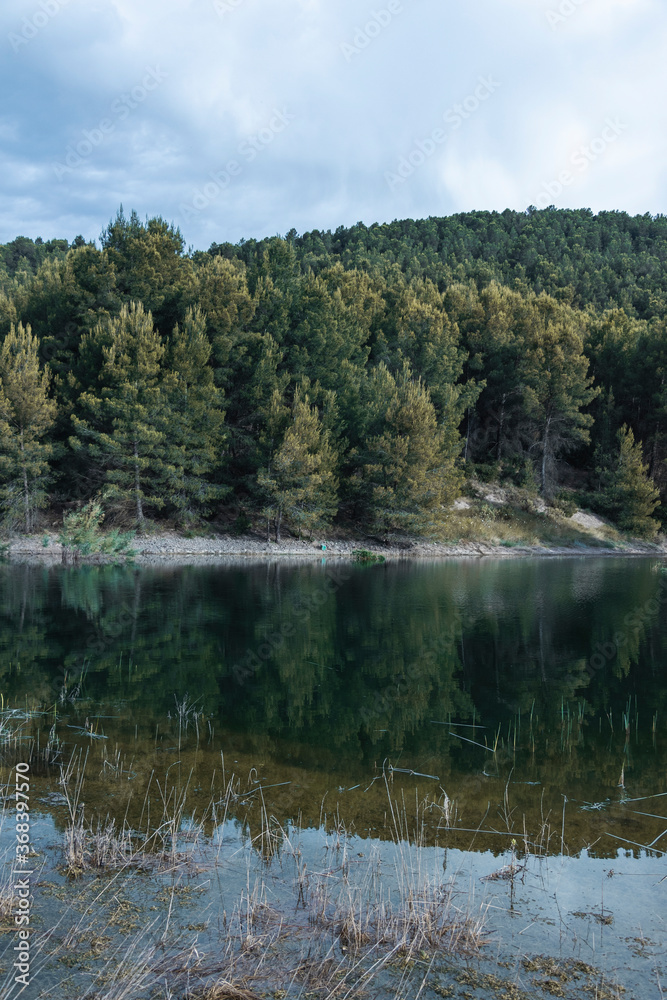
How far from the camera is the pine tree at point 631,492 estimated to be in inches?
2095

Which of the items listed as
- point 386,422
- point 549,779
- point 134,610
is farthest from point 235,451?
point 549,779

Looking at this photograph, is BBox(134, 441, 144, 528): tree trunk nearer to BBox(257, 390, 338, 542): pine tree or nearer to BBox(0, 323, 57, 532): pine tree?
BBox(0, 323, 57, 532): pine tree

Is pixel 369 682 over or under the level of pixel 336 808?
under

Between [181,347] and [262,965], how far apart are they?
38948 mm

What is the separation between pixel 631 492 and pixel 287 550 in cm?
2855

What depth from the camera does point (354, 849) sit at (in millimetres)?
6418

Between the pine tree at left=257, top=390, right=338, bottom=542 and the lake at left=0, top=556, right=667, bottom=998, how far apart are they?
22997mm

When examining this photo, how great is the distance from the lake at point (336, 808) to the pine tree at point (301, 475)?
905 inches

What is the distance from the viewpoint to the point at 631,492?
53.8 meters

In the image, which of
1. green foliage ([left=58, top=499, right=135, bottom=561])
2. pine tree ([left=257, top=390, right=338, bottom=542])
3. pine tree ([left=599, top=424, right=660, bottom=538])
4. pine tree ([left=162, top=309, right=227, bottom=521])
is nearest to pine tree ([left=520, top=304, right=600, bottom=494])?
pine tree ([left=599, top=424, right=660, bottom=538])

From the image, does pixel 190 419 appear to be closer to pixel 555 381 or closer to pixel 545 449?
pixel 555 381

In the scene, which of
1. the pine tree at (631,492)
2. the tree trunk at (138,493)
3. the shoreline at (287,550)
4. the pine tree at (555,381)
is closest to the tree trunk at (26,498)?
the shoreline at (287,550)

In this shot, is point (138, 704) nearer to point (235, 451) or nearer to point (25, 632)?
point (25, 632)

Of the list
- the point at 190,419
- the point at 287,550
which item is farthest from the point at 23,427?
the point at 287,550
